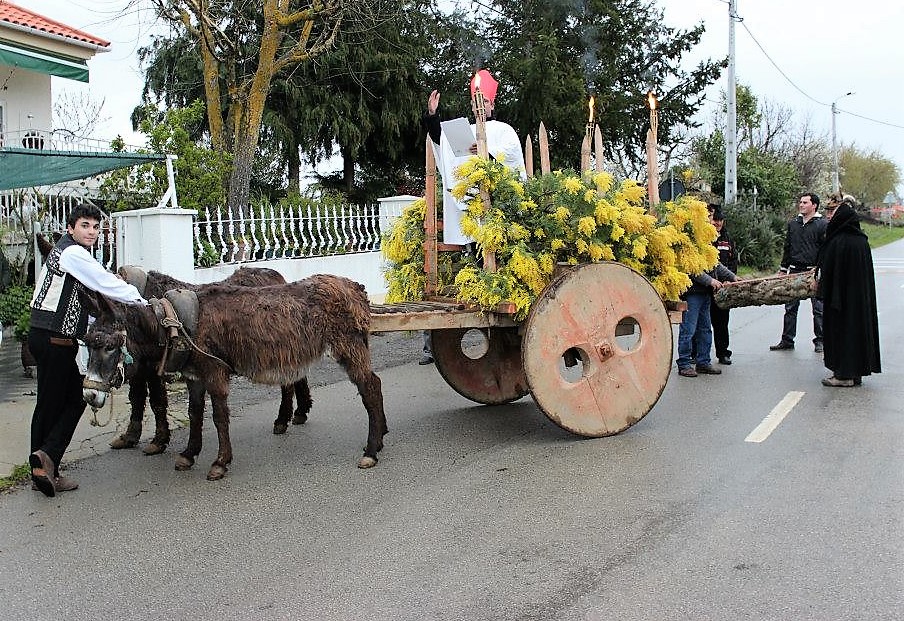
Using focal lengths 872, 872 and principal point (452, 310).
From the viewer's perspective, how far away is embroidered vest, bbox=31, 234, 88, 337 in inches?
218

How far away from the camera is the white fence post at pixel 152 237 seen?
9375mm

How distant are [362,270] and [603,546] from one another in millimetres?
9049

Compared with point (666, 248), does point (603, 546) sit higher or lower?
lower

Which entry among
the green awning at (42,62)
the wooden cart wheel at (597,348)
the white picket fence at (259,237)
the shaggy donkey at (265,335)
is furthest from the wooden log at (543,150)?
the green awning at (42,62)

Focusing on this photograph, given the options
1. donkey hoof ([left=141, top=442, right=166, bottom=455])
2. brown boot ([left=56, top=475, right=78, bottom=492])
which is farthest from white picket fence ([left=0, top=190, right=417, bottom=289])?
brown boot ([left=56, top=475, right=78, bottom=492])

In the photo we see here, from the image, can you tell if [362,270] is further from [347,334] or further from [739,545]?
[739,545]

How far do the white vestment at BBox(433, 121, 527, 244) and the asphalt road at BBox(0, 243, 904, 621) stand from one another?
5.38ft

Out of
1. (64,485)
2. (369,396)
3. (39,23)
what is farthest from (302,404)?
(39,23)

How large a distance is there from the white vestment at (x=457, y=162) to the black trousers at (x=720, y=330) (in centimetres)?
360

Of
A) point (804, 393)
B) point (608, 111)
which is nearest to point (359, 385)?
point (804, 393)

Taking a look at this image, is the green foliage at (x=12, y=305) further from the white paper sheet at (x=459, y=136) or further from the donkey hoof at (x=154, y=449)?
the white paper sheet at (x=459, y=136)

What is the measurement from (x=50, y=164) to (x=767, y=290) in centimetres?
730

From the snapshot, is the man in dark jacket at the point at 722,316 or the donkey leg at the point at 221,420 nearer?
the donkey leg at the point at 221,420

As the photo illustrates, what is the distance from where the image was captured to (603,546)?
4559mm
